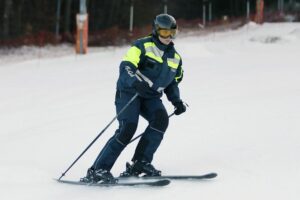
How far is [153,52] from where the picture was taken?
5.22 m

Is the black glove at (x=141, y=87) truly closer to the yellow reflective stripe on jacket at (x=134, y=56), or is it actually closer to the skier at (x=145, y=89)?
the skier at (x=145, y=89)

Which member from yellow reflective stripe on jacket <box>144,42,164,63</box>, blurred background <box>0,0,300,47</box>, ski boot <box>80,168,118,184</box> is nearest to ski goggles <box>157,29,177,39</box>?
yellow reflective stripe on jacket <box>144,42,164,63</box>

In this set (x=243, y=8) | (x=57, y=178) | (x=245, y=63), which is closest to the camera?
(x=57, y=178)

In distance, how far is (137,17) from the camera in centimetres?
2842

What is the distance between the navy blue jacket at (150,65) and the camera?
515cm

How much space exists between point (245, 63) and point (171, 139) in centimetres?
706

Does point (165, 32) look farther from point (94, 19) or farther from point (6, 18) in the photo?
point (94, 19)

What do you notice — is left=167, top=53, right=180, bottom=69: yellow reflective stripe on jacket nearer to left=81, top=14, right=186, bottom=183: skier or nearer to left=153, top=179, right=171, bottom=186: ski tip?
left=81, top=14, right=186, bottom=183: skier

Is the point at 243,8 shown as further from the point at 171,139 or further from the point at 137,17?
the point at 171,139

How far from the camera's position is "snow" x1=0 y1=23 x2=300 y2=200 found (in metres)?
5.35

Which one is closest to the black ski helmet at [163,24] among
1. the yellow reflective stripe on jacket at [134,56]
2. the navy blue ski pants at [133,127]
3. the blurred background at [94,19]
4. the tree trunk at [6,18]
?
the yellow reflective stripe on jacket at [134,56]

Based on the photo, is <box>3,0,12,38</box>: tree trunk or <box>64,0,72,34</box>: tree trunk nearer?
<box>3,0,12,38</box>: tree trunk

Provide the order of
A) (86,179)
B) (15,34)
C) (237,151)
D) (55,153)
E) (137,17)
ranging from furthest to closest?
(137,17) < (15,34) < (55,153) < (237,151) < (86,179)

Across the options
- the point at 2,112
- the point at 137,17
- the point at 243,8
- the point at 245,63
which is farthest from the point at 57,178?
the point at 243,8
